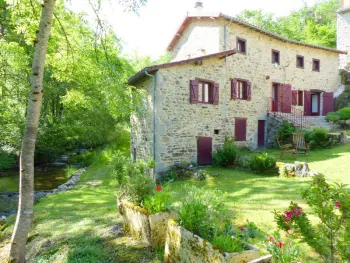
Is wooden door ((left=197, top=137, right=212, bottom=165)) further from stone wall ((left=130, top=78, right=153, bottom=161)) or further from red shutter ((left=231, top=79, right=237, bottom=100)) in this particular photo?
red shutter ((left=231, top=79, right=237, bottom=100))

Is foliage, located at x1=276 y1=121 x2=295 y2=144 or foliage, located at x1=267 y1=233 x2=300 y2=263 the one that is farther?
foliage, located at x1=276 y1=121 x2=295 y2=144

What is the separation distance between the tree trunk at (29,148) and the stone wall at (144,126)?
6.05 meters

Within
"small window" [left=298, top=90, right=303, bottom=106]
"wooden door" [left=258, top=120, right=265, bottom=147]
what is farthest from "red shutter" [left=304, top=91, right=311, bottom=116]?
"wooden door" [left=258, top=120, right=265, bottom=147]

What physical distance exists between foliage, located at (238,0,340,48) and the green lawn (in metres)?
19.4

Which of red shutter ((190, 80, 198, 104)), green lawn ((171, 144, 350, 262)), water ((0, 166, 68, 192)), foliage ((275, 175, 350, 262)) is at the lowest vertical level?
water ((0, 166, 68, 192))

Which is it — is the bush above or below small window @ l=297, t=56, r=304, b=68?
below

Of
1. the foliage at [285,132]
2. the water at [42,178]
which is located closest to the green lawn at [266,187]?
the foliage at [285,132]

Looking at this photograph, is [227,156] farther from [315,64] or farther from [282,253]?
[315,64]

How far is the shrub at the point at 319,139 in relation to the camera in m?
12.8

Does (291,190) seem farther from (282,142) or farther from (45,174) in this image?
(45,174)

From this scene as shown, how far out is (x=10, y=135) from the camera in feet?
49.3

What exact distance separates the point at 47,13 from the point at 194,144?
8.49 m

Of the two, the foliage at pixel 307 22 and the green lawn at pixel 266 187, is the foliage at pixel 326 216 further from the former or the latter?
the foliage at pixel 307 22

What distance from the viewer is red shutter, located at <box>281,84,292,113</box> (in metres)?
16.1
